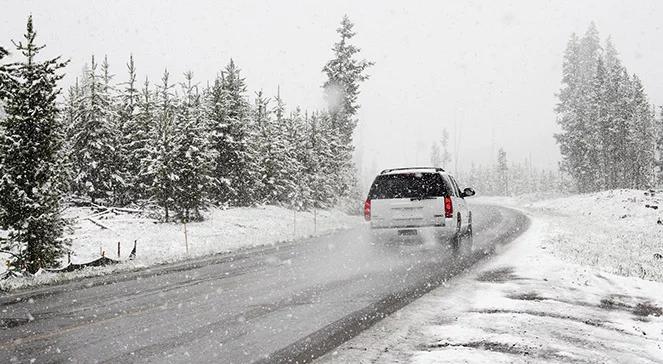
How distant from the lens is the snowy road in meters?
5.30

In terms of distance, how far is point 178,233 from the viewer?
2459 cm

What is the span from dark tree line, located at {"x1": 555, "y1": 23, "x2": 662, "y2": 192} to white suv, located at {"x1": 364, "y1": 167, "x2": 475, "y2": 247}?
4720 centimetres

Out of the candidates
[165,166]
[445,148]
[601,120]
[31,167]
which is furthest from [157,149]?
[445,148]

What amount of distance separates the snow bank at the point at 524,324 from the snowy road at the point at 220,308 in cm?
52

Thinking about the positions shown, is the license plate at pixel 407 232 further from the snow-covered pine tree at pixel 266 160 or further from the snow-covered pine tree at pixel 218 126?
the snow-covered pine tree at pixel 266 160

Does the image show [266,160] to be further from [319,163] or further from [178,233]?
[178,233]

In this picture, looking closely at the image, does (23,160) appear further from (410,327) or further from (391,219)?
(410,327)

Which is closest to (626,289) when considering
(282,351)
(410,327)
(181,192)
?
(410,327)

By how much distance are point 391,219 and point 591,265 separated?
464 cm

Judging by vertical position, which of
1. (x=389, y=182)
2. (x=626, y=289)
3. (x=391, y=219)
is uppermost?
(x=389, y=182)

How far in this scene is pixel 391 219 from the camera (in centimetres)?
1259

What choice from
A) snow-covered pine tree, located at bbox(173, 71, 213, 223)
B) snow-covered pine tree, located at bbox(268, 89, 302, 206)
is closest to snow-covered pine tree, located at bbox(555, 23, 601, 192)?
snow-covered pine tree, located at bbox(268, 89, 302, 206)

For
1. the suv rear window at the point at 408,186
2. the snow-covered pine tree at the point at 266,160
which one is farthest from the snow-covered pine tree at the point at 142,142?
the suv rear window at the point at 408,186

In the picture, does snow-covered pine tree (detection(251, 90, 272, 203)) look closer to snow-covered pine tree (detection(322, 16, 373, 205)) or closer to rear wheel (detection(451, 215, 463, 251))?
snow-covered pine tree (detection(322, 16, 373, 205))
